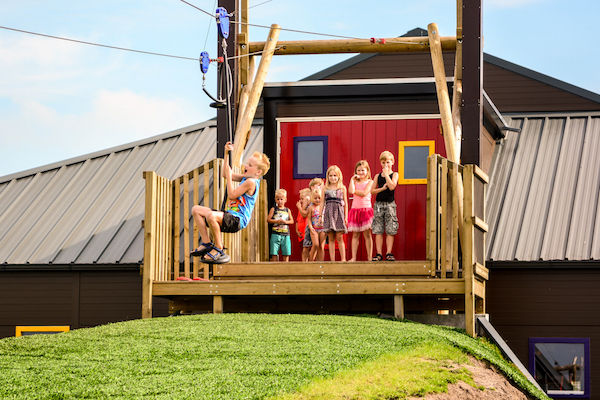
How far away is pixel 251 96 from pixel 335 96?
187cm

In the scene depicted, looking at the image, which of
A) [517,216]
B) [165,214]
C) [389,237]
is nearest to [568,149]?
[517,216]

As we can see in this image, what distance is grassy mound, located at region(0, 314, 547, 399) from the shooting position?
884cm

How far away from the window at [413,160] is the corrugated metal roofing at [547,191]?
1962 millimetres

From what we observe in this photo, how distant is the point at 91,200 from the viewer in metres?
20.5

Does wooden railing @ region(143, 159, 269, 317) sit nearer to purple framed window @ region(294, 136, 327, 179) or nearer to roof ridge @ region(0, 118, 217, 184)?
purple framed window @ region(294, 136, 327, 179)

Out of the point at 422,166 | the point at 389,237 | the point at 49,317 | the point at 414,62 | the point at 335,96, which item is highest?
the point at 414,62

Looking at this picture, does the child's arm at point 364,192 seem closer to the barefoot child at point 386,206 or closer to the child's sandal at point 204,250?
the barefoot child at point 386,206

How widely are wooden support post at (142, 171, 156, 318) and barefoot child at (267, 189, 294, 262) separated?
2.54 m

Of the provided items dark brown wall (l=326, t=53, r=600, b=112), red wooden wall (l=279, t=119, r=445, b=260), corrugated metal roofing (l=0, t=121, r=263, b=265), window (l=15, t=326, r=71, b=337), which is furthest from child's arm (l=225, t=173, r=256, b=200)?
dark brown wall (l=326, t=53, r=600, b=112)

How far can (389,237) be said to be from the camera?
1493 centimetres

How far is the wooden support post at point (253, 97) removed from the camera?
15.3m

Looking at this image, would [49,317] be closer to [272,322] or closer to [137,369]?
[272,322]

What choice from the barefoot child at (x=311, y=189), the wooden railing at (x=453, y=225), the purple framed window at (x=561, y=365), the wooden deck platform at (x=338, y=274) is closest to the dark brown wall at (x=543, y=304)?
the purple framed window at (x=561, y=365)

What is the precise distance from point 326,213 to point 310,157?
101 inches
